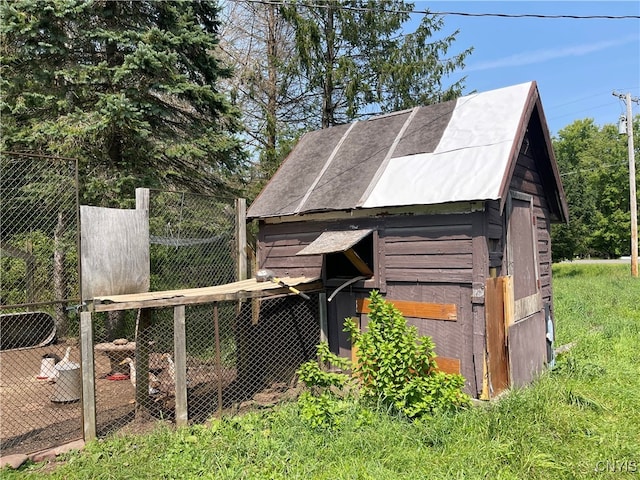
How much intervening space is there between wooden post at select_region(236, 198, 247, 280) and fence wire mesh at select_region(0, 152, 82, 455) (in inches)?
95.8

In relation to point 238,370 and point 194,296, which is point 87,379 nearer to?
point 194,296

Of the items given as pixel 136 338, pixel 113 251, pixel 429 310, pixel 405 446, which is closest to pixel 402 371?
pixel 405 446

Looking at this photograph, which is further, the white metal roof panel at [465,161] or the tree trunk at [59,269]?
the tree trunk at [59,269]

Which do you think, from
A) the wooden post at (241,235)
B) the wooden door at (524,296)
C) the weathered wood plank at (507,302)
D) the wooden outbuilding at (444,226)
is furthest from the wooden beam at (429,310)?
the wooden post at (241,235)

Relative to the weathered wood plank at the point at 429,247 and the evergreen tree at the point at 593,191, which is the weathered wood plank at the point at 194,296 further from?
the evergreen tree at the point at 593,191

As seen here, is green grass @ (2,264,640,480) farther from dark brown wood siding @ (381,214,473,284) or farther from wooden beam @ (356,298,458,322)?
dark brown wood siding @ (381,214,473,284)

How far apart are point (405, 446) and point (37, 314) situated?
8.43 meters

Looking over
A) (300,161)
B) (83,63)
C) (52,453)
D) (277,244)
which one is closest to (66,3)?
(83,63)

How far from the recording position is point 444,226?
5.79 m

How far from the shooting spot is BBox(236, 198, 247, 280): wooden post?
7.39 meters

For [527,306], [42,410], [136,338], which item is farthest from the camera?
[527,306]

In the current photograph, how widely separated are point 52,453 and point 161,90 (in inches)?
278

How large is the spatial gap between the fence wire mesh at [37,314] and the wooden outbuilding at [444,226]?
3602 mm

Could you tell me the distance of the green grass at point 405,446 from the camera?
4.20m
